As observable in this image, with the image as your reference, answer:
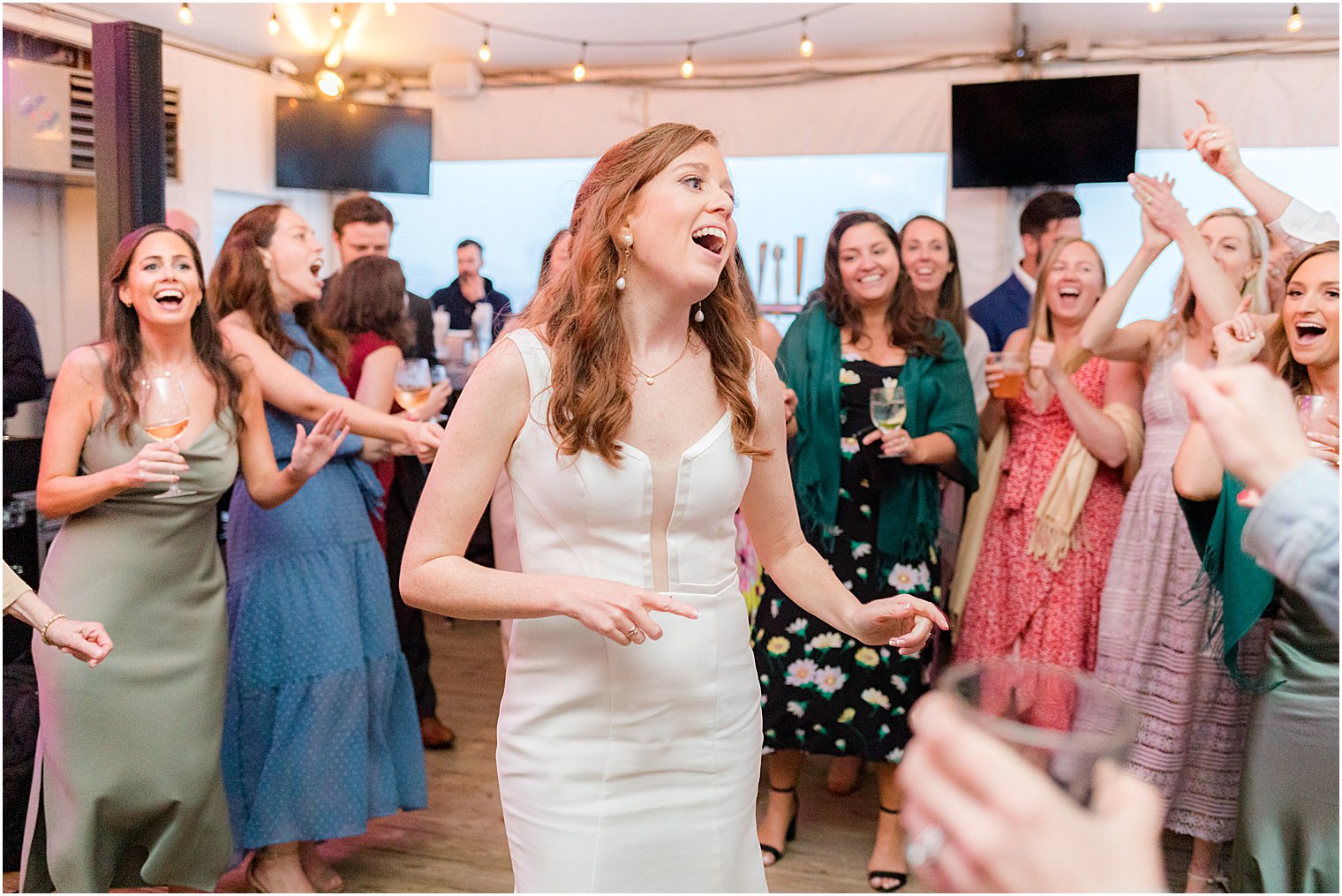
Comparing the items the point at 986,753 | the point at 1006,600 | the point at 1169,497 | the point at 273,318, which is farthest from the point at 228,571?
the point at 986,753

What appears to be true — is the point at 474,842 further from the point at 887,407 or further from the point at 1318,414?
the point at 1318,414

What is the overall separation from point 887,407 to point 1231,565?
90cm

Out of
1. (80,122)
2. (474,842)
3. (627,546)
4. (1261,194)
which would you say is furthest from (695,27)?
(627,546)

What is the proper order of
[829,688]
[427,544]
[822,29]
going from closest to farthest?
[427,544]
[829,688]
[822,29]

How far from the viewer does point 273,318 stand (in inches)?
114

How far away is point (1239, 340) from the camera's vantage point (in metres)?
2.44

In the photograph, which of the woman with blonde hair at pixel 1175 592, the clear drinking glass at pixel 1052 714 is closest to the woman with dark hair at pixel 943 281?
the woman with blonde hair at pixel 1175 592

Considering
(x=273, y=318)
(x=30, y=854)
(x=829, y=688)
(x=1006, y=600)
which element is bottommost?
(x=30, y=854)

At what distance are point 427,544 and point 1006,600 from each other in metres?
2.17

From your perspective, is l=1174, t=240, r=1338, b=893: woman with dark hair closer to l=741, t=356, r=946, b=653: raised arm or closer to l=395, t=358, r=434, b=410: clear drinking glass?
l=741, t=356, r=946, b=653: raised arm

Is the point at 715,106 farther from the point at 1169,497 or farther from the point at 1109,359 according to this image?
the point at 1169,497

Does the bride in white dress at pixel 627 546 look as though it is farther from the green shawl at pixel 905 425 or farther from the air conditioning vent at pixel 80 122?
the air conditioning vent at pixel 80 122

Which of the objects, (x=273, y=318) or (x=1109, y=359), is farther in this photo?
(x=1109, y=359)

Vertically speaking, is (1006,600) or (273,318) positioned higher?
(273,318)
